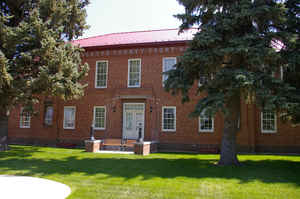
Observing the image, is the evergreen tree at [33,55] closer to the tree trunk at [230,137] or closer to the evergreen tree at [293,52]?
the tree trunk at [230,137]

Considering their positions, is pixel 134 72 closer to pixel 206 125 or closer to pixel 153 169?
pixel 206 125

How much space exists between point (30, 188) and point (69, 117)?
42.1 feet

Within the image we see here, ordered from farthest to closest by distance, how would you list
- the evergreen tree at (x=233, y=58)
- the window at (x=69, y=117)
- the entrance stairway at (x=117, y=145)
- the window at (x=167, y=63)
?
the window at (x=69, y=117), the window at (x=167, y=63), the entrance stairway at (x=117, y=145), the evergreen tree at (x=233, y=58)

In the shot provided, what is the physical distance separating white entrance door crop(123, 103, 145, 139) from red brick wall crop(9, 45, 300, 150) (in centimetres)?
33

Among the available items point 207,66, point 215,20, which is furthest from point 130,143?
point 215,20

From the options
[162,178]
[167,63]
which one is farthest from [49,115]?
[162,178]

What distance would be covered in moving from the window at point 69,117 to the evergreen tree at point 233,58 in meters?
10.8

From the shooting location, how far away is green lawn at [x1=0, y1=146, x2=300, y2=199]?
22.3ft

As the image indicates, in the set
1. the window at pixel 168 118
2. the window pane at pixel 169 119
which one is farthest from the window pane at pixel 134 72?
the window pane at pixel 169 119

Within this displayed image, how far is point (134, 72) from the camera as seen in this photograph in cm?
1838

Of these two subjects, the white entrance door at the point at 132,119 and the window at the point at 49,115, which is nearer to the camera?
the white entrance door at the point at 132,119

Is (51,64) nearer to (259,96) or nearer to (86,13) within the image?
(86,13)

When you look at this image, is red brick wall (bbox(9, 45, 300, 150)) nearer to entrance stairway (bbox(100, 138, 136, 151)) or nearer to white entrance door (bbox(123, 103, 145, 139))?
white entrance door (bbox(123, 103, 145, 139))

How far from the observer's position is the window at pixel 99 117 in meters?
18.6
